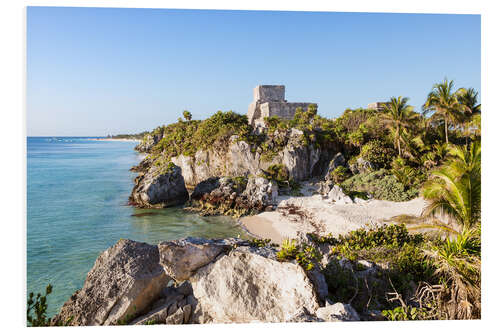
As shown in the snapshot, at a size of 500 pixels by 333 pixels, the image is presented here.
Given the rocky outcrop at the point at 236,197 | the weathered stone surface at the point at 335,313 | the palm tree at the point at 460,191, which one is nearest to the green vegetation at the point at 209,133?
the rocky outcrop at the point at 236,197

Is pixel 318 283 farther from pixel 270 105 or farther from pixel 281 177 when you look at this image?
pixel 270 105

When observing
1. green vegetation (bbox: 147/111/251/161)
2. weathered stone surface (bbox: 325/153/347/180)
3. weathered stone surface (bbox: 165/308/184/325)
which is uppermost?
green vegetation (bbox: 147/111/251/161)

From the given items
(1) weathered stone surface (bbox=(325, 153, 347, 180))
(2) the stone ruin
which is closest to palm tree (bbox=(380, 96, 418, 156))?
(1) weathered stone surface (bbox=(325, 153, 347, 180))

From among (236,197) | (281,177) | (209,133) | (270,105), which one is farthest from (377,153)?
(209,133)

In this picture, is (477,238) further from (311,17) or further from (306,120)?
(306,120)

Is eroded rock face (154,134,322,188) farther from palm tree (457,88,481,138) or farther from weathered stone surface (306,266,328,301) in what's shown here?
weathered stone surface (306,266,328,301)

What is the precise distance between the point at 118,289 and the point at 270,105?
21.3 m

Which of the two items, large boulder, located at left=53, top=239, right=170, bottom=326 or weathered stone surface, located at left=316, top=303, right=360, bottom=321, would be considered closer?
weathered stone surface, located at left=316, top=303, right=360, bottom=321

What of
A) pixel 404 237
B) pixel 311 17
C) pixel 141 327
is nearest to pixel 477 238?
pixel 404 237

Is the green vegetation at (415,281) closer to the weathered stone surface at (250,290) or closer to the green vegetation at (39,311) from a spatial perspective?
the weathered stone surface at (250,290)

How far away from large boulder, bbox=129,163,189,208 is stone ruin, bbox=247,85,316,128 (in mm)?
9871

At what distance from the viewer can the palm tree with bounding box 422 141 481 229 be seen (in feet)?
14.9

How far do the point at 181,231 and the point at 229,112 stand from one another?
1111 cm

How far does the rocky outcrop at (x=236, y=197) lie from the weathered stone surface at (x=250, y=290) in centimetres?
917
